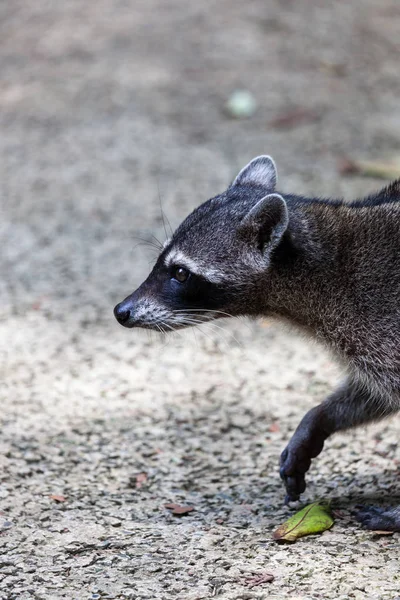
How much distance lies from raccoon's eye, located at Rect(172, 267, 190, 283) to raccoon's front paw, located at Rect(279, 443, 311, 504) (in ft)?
3.47

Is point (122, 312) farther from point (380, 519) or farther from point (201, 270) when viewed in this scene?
point (380, 519)

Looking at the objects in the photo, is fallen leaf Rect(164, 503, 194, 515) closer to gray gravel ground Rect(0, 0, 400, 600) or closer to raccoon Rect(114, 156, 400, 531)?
gray gravel ground Rect(0, 0, 400, 600)

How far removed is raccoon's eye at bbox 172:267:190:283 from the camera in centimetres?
470

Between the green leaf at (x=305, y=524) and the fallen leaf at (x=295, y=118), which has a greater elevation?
the green leaf at (x=305, y=524)

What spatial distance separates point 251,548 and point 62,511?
3.27 ft

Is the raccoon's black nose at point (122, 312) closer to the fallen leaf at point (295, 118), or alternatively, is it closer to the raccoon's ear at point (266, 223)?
the raccoon's ear at point (266, 223)

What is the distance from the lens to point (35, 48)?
12.3 metres

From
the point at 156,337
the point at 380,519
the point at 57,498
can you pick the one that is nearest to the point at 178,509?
the point at 57,498

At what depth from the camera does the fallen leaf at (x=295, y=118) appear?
10219 millimetres

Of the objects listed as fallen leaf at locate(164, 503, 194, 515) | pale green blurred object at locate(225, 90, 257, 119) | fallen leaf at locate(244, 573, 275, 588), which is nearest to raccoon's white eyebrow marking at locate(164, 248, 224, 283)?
fallen leaf at locate(164, 503, 194, 515)

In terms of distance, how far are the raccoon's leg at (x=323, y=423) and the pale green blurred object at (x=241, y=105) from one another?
6181 millimetres

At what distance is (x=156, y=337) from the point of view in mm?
6641

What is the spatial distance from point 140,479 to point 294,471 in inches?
35.7

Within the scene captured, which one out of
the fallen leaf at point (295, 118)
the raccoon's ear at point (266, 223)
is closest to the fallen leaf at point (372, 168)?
the fallen leaf at point (295, 118)
